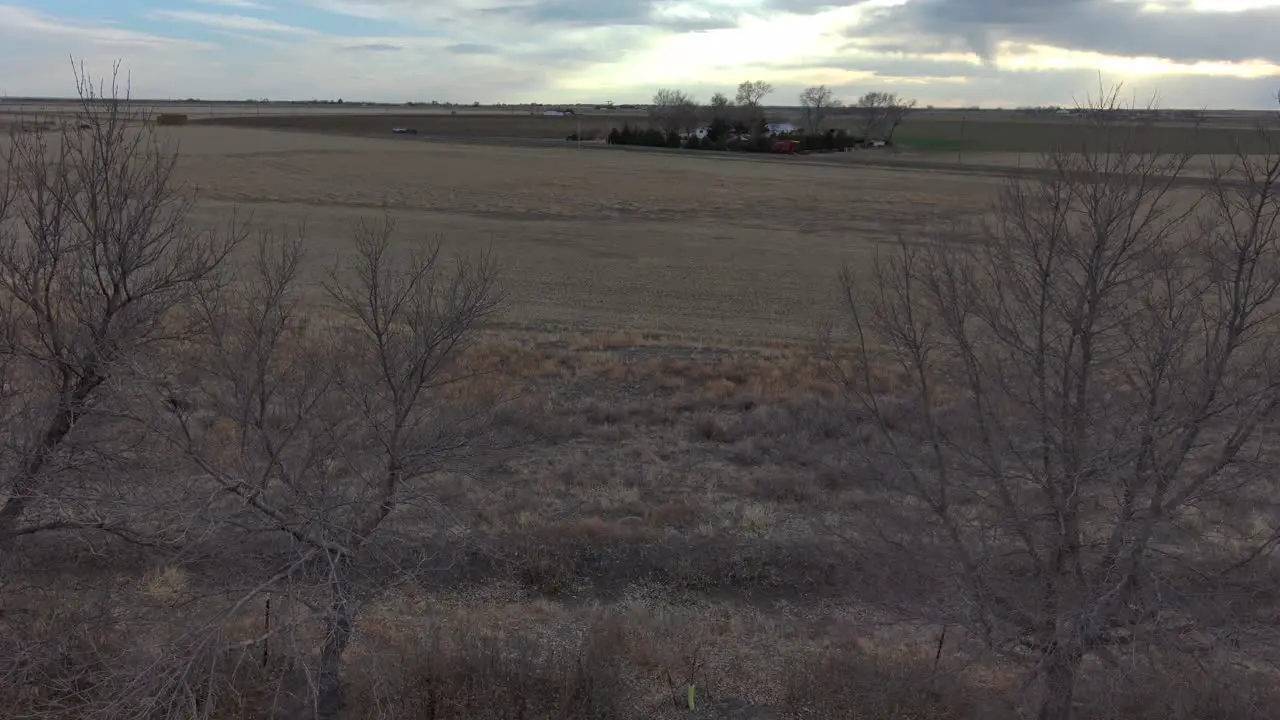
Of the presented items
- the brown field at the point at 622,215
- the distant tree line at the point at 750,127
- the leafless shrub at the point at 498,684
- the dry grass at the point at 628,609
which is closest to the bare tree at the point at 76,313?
the dry grass at the point at 628,609

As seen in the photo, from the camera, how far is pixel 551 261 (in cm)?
3569

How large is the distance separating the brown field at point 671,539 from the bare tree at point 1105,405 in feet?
2.04

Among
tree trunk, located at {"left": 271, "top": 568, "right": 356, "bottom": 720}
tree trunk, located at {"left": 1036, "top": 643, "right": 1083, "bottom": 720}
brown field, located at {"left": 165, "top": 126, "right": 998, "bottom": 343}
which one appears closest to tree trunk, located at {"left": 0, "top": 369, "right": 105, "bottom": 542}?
tree trunk, located at {"left": 271, "top": 568, "right": 356, "bottom": 720}

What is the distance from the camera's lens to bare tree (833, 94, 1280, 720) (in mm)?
6512

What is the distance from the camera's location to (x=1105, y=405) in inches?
281

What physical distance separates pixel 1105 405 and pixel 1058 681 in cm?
218

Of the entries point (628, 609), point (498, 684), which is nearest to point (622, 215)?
point (628, 609)

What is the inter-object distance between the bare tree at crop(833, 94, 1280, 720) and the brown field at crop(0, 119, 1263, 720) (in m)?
0.62

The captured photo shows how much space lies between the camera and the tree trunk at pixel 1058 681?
6602mm

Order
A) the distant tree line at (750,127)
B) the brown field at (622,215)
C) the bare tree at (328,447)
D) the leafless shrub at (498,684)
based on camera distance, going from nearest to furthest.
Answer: the bare tree at (328,447) < the leafless shrub at (498,684) < the brown field at (622,215) < the distant tree line at (750,127)

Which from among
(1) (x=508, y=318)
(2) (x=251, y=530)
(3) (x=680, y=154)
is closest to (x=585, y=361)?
(1) (x=508, y=318)

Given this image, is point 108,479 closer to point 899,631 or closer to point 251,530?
point 251,530

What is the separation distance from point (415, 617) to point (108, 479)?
3560mm

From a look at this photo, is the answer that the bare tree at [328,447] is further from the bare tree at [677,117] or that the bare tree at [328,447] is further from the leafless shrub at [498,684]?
the bare tree at [677,117]
